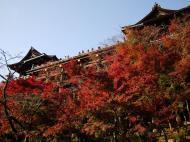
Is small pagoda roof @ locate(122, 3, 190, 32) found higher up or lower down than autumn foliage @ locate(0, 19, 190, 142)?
higher up

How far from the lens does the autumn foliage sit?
21906mm

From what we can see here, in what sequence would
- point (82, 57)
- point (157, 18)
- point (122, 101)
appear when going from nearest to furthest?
point (122, 101)
point (157, 18)
point (82, 57)

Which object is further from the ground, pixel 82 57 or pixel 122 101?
pixel 82 57

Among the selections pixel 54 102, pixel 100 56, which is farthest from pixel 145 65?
pixel 100 56

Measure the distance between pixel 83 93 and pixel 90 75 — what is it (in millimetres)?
1568

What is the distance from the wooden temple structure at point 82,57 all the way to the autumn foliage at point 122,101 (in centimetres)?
466

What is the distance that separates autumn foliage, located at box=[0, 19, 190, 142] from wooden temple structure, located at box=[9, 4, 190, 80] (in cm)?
466

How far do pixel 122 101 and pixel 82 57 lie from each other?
50.4 ft

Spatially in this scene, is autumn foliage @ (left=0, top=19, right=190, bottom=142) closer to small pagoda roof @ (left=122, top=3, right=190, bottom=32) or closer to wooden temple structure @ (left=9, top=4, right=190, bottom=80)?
small pagoda roof @ (left=122, top=3, right=190, bottom=32)

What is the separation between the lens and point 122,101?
21.8 metres

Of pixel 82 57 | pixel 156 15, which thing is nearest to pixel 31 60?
pixel 82 57

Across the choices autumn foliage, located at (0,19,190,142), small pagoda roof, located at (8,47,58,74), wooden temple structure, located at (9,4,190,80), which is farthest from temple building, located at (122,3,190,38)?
small pagoda roof, located at (8,47,58,74)

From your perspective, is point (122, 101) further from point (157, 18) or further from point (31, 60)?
point (31, 60)

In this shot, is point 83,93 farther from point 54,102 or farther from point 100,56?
point 100,56
